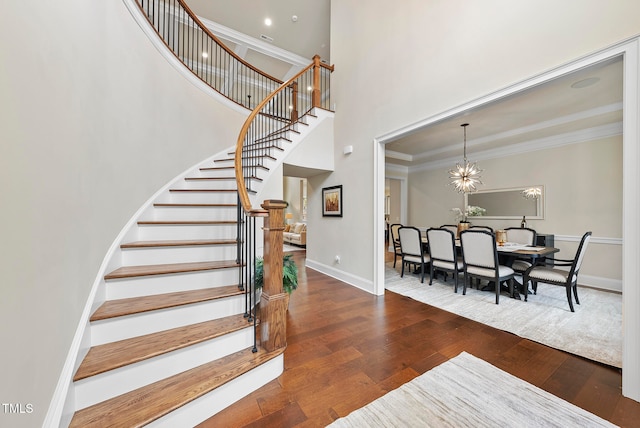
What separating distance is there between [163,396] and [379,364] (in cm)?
150

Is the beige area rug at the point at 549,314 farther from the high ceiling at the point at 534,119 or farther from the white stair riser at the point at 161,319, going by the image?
the white stair riser at the point at 161,319

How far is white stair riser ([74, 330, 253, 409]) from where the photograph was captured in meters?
1.22

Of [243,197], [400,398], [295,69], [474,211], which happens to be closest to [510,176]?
[474,211]

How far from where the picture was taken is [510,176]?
Result: 513cm

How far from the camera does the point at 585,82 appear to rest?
291cm

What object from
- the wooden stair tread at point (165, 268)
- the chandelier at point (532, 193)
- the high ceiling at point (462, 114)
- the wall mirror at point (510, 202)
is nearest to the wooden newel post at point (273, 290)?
the wooden stair tread at point (165, 268)

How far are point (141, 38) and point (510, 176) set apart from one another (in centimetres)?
673

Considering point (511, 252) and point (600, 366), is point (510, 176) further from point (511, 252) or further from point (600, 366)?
point (600, 366)

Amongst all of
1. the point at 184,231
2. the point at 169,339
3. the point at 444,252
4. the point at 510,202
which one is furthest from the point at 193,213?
the point at 510,202

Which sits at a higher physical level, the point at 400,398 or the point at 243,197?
the point at 243,197

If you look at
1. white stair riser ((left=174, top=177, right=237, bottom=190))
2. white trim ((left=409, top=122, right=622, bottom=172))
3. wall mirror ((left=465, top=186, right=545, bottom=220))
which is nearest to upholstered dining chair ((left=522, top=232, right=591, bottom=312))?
wall mirror ((left=465, top=186, right=545, bottom=220))

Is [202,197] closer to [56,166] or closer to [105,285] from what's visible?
[105,285]

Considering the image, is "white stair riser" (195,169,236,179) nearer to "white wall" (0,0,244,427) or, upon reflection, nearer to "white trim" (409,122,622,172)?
"white wall" (0,0,244,427)

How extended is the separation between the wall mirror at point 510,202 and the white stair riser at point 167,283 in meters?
5.41
